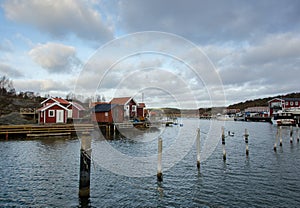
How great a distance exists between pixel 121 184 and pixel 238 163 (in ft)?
29.5

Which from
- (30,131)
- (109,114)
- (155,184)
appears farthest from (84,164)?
(109,114)

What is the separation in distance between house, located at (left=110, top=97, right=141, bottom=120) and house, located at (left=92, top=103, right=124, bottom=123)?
201 centimetres

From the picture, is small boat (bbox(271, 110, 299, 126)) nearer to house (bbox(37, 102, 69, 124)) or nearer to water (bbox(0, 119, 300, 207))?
water (bbox(0, 119, 300, 207))

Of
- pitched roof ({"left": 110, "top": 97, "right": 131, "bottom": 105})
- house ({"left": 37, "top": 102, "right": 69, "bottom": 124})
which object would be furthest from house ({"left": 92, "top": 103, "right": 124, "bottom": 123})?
house ({"left": 37, "top": 102, "right": 69, "bottom": 124})

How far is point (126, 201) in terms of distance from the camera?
29.5 ft

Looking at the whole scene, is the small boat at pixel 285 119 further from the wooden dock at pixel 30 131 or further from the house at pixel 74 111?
the wooden dock at pixel 30 131

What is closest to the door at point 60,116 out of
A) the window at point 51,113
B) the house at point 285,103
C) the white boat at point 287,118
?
the window at point 51,113

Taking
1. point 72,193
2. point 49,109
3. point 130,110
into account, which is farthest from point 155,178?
point 130,110

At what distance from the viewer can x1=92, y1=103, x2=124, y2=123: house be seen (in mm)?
43872

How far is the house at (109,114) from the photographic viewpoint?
4387 centimetres

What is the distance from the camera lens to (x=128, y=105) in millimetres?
51406

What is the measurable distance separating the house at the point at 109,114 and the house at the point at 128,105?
2.01 m

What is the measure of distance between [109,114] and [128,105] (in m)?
8.35

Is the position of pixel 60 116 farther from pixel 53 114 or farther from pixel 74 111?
pixel 74 111
